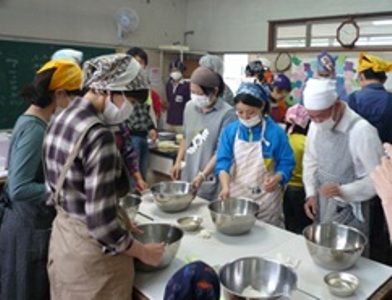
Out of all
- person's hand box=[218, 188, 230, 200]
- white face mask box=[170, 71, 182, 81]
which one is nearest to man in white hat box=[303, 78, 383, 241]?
person's hand box=[218, 188, 230, 200]

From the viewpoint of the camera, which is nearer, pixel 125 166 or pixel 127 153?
pixel 125 166

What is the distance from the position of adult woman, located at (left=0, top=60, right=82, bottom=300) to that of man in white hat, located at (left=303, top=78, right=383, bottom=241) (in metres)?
1.14

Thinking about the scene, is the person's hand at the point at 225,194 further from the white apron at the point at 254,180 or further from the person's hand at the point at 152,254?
the person's hand at the point at 152,254

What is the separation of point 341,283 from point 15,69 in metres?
3.97

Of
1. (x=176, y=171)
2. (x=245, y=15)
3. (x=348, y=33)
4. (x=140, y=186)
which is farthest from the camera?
(x=245, y=15)

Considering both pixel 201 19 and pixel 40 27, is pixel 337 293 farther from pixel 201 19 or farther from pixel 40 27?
pixel 201 19

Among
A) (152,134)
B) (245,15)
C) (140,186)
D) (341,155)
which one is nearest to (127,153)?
(140,186)

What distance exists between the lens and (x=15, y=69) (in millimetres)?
4035

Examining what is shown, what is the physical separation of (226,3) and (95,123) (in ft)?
14.8

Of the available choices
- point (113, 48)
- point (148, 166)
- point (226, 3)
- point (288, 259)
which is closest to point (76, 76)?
point (288, 259)

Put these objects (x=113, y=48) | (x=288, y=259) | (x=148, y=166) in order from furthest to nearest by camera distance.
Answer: (x=113, y=48)
(x=148, y=166)
(x=288, y=259)

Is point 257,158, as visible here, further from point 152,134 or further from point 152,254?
point 152,134

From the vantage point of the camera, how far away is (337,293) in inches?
47.1

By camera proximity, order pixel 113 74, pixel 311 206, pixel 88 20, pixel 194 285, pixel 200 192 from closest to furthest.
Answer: pixel 194 285 → pixel 113 74 → pixel 311 206 → pixel 200 192 → pixel 88 20
